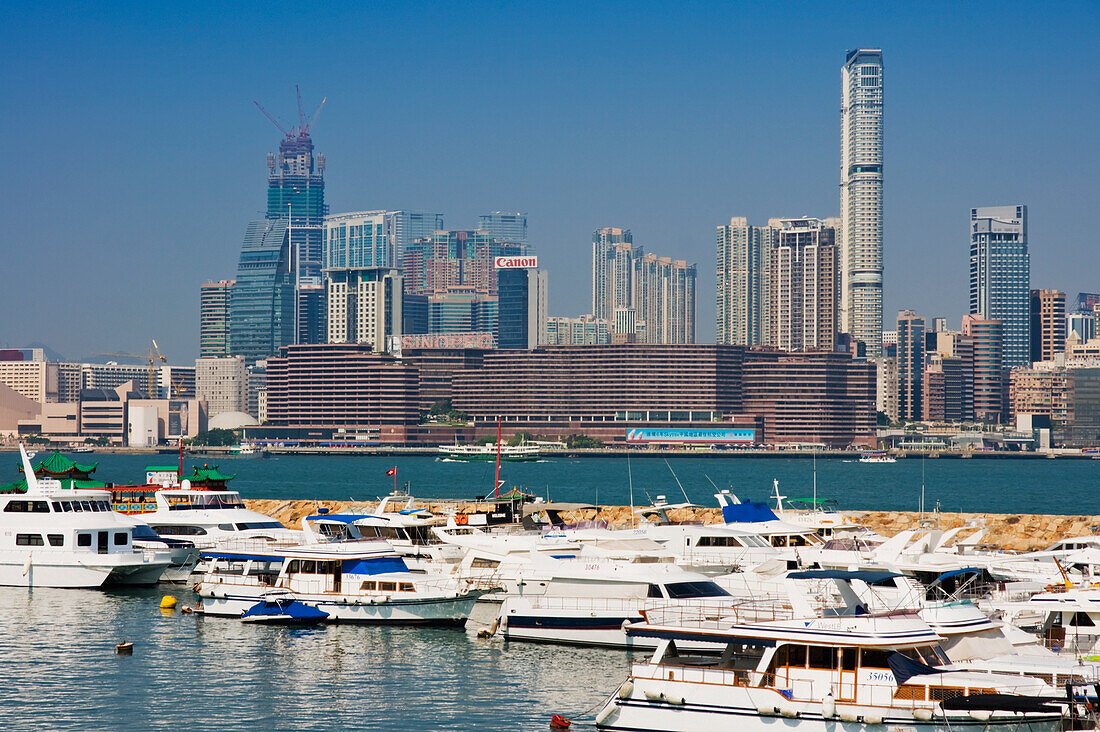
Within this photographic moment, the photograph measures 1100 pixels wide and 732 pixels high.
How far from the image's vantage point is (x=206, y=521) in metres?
56.3

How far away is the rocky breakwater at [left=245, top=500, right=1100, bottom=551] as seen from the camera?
2537 inches

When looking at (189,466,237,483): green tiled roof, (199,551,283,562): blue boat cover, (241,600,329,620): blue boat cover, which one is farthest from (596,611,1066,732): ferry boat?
→ (189,466,237,483): green tiled roof

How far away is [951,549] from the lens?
5009 cm

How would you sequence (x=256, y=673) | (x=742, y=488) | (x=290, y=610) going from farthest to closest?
1. (x=742, y=488)
2. (x=290, y=610)
3. (x=256, y=673)

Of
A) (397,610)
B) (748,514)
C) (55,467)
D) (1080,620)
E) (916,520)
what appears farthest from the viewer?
(916,520)

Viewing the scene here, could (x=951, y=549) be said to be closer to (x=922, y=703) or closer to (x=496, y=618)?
(x=496, y=618)

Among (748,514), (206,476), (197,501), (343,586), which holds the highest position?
(206,476)

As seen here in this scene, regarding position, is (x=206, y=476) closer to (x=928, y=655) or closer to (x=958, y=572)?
(x=958, y=572)

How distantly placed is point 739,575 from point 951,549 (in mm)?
11930

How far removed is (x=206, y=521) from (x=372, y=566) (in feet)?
49.3

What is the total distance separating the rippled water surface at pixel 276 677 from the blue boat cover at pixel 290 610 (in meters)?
0.57

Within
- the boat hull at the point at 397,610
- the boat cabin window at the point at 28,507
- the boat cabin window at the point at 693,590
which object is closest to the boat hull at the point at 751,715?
the boat cabin window at the point at 693,590

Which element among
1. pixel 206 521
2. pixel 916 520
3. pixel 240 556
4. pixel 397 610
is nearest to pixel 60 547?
pixel 206 521

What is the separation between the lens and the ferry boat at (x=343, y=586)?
139 ft
